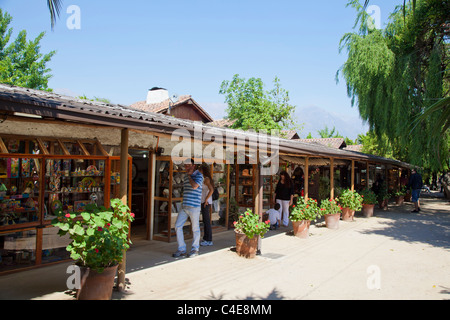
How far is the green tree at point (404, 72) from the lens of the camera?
42.4 feet

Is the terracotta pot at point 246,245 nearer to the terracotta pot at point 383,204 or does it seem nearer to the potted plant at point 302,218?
the potted plant at point 302,218

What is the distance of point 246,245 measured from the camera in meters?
6.40

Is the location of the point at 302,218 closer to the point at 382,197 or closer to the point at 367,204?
the point at 367,204

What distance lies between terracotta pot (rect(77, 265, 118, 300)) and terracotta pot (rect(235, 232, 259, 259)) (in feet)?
9.88

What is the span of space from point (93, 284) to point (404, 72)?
14037 millimetres

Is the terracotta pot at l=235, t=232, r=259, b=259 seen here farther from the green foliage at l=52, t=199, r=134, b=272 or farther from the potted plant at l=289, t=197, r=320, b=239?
the green foliage at l=52, t=199, r=134, b=272

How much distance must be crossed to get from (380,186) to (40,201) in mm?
14799

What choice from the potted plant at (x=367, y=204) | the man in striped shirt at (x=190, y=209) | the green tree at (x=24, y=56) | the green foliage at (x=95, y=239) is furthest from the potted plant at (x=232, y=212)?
the green tree at (x=24, y=56)

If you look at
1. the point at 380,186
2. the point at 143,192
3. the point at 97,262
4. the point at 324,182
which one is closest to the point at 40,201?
the point at 97,262

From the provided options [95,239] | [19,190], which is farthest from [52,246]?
[95,239]

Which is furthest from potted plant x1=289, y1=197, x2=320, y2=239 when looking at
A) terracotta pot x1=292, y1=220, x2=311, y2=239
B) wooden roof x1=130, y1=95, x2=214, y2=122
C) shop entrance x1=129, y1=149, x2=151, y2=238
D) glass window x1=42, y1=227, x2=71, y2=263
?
wooden roof x1=130, y1=95, x2=214, y2=122

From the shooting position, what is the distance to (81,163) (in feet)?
20.6

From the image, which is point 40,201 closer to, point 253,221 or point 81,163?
point 81,163

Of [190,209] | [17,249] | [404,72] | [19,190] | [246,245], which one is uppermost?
[404,72]
